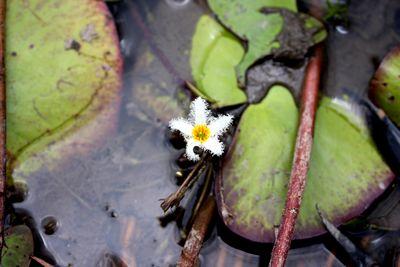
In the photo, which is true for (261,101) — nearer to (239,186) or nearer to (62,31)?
(239,186)

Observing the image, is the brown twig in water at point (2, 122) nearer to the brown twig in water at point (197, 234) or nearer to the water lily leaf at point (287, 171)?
the brown twig in water at point (197, 234)

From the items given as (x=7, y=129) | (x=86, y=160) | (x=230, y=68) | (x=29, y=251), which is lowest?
(x=29, y=251)

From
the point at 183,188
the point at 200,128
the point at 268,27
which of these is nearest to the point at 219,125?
the point at 200,128

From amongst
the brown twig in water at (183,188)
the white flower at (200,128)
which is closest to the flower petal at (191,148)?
the white flower at (200,128)

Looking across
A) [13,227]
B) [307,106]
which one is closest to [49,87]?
[13,227]

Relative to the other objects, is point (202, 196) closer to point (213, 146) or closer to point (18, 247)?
point (213, 146)

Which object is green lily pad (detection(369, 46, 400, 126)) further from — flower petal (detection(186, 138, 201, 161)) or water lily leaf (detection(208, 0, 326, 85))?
flower petal (detection(186, 138, 201, 161))
